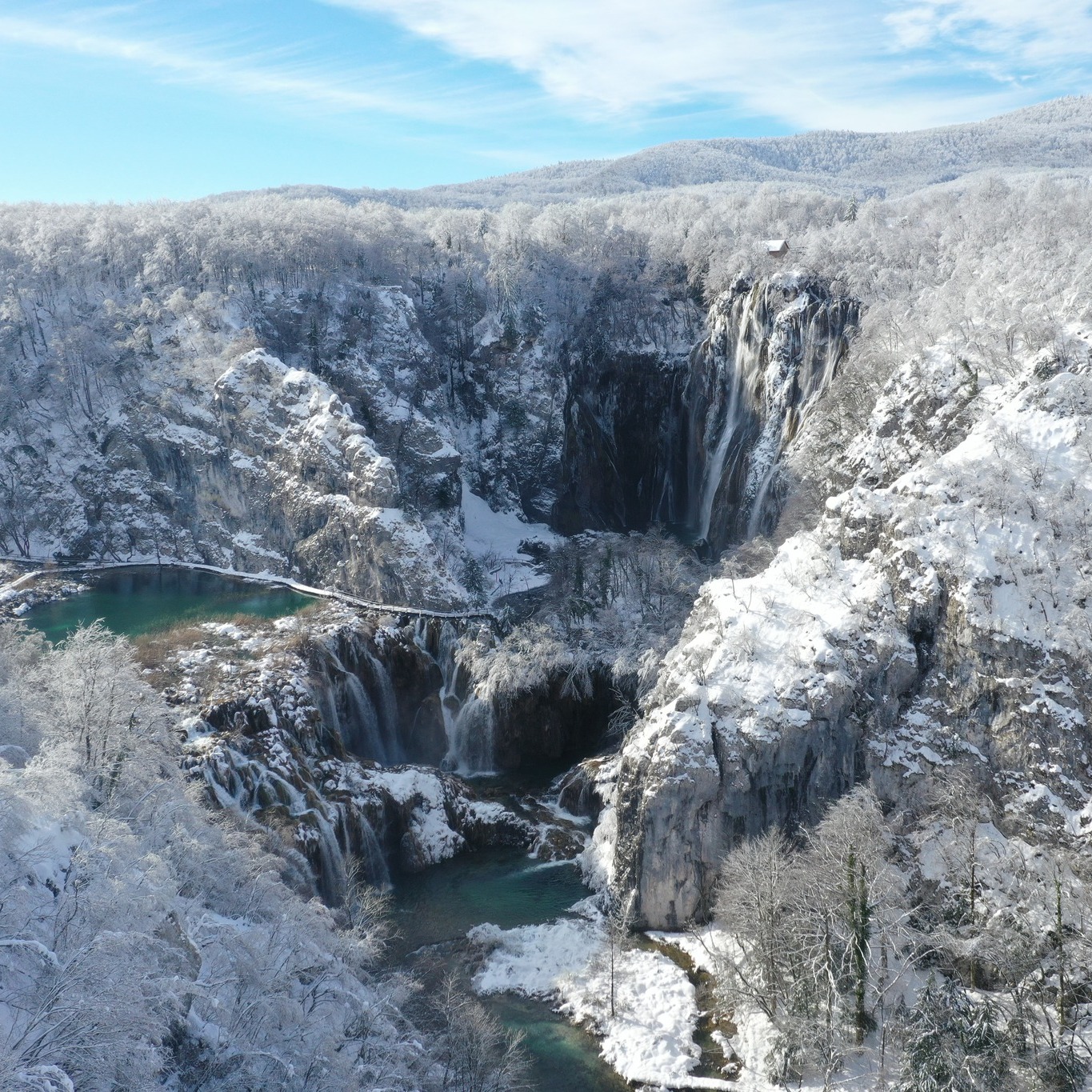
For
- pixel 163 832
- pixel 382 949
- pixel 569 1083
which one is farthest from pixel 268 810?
pixel 569 1083

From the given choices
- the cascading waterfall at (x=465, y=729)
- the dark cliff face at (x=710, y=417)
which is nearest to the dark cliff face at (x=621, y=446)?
the dark cliff face at (x=710, y=417)

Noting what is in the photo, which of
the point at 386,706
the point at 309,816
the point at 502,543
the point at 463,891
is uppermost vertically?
the point at 502,543

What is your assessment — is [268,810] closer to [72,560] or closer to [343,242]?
[72,560]

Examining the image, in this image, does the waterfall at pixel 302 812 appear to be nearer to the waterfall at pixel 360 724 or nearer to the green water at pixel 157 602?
the waterfall at pixel 360 724

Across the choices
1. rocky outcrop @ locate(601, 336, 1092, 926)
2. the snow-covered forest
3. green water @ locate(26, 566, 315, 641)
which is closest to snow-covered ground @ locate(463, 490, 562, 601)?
the snow-covered forest

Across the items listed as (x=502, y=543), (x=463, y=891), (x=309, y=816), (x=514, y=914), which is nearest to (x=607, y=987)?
(x=514, y=914)

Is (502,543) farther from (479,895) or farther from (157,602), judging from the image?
(479,895)
